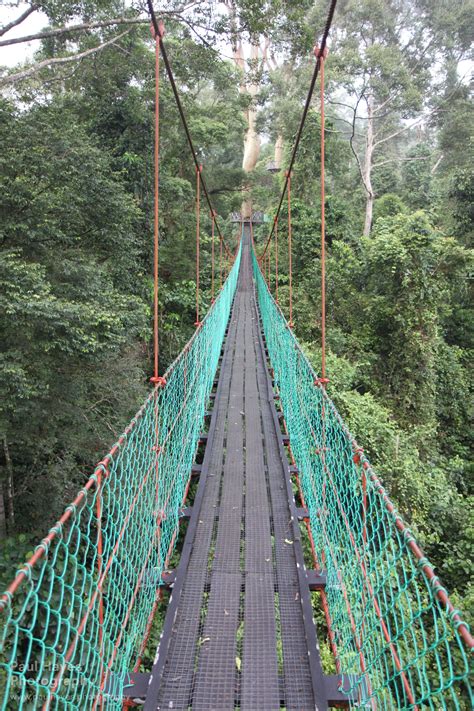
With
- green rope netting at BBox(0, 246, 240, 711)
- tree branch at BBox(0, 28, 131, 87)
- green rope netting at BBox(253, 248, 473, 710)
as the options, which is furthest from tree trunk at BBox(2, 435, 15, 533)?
tree branch at BBox(0, 28, 131, 87)

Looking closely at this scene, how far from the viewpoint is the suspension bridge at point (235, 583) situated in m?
0.86

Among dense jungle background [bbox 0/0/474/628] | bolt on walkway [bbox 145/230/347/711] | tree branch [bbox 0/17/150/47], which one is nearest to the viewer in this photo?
bolt on walkway [bbox 145/230/347/711]

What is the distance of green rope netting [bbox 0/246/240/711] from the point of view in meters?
0.77

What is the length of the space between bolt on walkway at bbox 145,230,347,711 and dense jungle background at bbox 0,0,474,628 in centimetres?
143

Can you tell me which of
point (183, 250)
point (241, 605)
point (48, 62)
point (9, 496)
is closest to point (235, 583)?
point (241, 605)

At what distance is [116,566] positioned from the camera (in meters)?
1.33

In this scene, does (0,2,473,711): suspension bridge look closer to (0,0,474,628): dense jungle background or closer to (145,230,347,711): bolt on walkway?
(145,230,347,711): bolt on walkway

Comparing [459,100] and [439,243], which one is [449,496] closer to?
[439,243]

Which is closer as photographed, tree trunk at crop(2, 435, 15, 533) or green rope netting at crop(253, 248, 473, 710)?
green rope netting at crop(253, 248, 473, 710)

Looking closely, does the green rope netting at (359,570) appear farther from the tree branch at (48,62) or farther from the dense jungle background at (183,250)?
the tree branch at (48,62)

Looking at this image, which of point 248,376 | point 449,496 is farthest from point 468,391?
point 248,376

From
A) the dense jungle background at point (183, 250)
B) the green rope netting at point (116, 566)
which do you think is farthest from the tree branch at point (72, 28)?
the green rope netting at point (116, 566)

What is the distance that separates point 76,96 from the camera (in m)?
5.27

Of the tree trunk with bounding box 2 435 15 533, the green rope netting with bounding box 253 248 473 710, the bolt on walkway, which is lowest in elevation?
the tree trunk with bounding box 2 435 15 533
